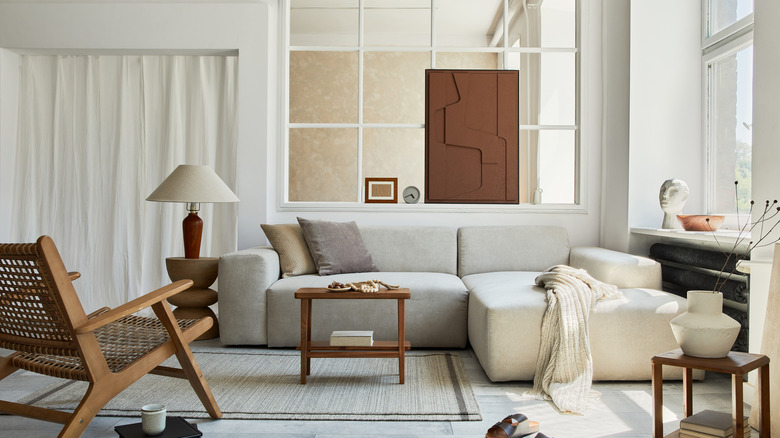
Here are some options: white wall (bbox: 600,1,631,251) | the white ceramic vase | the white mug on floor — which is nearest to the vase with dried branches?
the white ceramic vase

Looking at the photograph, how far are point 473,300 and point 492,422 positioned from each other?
1108mm

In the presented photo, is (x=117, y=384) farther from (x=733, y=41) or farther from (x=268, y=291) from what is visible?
(x=733, y=41)

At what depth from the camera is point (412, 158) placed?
25.3 feet

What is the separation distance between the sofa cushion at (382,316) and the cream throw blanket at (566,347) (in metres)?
0.81

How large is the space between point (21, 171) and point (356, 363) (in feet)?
12.3

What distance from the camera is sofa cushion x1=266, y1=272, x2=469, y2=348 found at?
3.82 m

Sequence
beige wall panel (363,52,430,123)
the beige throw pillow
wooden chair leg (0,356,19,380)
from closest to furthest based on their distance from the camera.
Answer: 1. wooden chair leg (0,356,19,380)
2. the beige throw pillow
3. beige wall panel (363,52,430,123)

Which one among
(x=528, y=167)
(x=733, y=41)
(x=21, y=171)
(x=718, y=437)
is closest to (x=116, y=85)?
(x=21, y=171)

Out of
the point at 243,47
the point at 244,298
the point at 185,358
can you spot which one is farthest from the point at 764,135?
the point at 243,47

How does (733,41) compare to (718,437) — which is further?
(733,41)

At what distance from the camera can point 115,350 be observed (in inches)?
93.4

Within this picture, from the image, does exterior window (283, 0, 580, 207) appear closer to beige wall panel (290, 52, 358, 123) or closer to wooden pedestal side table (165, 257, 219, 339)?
beige wall panel (290, 52, 358, 123)

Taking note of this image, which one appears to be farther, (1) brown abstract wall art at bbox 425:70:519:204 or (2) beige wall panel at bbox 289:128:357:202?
(2) beige wall panel at bbox 289:128:357:202

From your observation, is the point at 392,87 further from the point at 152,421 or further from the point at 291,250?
the point at 152,421
